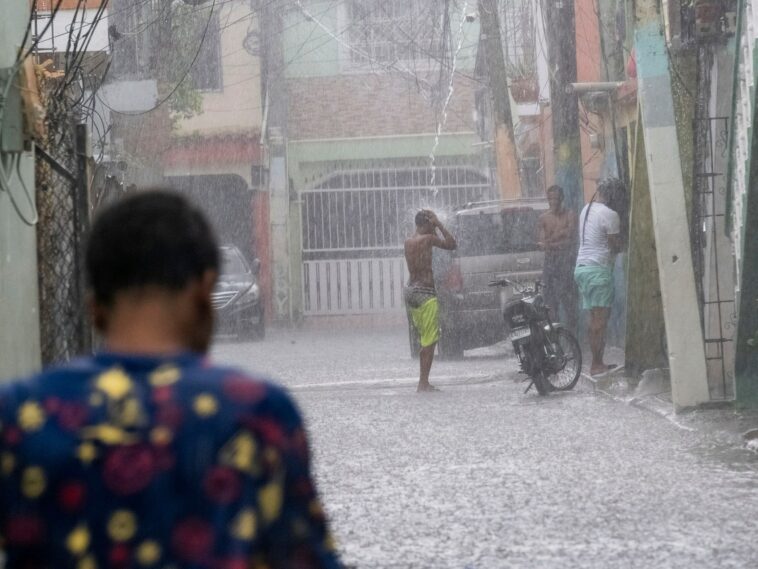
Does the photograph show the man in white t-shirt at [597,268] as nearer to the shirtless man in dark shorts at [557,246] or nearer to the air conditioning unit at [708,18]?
the shirtless man in dark shorts at [557,246]

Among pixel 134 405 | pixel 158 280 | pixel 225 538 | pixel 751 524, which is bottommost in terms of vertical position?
pixel 751 524

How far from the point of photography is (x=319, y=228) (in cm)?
3012

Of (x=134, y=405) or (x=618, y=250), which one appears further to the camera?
(x=618, y=250)

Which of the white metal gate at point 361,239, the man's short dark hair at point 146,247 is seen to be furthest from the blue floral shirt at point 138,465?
the white metal gate at point 361,239

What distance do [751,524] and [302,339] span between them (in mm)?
18170

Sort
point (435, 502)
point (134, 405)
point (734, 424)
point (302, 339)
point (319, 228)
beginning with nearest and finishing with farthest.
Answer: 1. point (134, 405)
2. point (435, 502)
3. point (734, 424)
4. point (302, 339)
5. point (319, 228)

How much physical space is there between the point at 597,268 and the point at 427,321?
1679mm

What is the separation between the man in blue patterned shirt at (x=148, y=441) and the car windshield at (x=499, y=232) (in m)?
14.8

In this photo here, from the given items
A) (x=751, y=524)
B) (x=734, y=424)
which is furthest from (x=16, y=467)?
(x=734, y=424)

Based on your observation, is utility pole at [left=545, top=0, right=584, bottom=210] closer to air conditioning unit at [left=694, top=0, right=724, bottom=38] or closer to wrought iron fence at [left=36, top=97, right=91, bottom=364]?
air conditioning unit at [left=694, top=0, right=724, bottom=38]

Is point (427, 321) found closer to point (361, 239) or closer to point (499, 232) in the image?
point (499, 232)

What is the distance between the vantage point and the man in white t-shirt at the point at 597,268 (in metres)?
13.4

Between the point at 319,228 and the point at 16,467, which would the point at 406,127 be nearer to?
the point at 319,228

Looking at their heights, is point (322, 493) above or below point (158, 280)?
below
